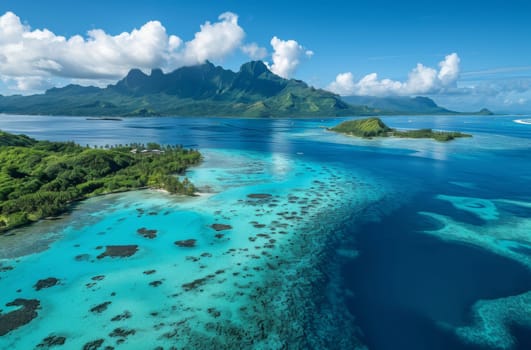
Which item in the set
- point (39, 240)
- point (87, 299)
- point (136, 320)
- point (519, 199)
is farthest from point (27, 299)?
point (519, 199)

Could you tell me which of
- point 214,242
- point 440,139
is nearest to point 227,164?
point 214,242

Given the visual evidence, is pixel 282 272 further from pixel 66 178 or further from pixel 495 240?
pixel 66 178

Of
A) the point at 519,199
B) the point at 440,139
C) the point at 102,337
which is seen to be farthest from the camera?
the point at 440,139

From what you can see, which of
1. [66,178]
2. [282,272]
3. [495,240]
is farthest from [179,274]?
[66,178]

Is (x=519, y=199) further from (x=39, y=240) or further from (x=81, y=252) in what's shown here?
(x=39, y=240)

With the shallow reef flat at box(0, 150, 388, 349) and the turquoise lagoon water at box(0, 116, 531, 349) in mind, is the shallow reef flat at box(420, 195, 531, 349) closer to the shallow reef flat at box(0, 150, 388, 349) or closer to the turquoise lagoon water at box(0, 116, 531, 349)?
the turquoise lagoon water at box(0, 116, 531, 349)

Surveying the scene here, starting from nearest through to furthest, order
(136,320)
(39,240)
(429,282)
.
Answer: (136,320)
(429,282)
(39,240)

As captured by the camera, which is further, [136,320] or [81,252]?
[81,252]
